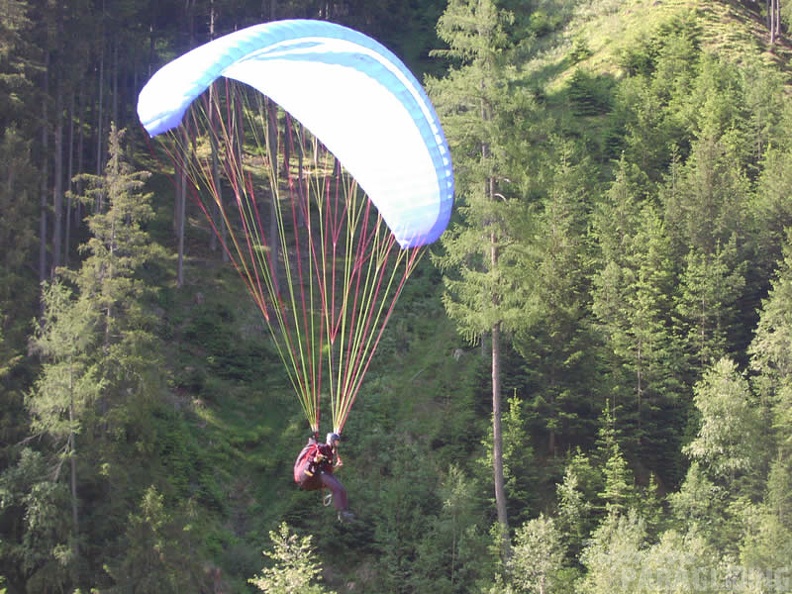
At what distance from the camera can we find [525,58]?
2029 inches

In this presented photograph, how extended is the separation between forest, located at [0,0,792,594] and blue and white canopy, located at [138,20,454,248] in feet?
26.5

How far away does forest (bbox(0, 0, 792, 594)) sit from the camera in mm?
21656

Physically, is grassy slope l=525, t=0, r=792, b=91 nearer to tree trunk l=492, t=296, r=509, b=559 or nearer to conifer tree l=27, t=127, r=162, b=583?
tree trunk l=492, t=296, r=509, b=559

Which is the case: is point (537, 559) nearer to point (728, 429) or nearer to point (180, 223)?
point (728, 429)

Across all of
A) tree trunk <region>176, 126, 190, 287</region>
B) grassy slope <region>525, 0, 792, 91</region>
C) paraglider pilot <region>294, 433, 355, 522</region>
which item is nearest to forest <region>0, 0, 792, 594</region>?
tree trunk <region>176, 126, 190, 287</region>

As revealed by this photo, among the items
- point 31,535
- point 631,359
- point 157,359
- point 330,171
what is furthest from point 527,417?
point 330,171

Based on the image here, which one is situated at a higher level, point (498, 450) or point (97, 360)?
A: point (97, 360)

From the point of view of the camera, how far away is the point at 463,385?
2808cm

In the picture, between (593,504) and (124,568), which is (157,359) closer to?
(124,568)

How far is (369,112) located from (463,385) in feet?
46.0

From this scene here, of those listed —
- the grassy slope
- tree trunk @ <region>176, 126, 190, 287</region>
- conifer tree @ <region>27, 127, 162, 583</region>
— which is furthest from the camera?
the grassy slope

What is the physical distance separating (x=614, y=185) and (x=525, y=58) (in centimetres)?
2378

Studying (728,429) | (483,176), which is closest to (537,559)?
(728,429)

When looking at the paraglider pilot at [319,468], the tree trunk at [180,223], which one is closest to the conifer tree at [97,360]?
the tree trunk at [180,223]
